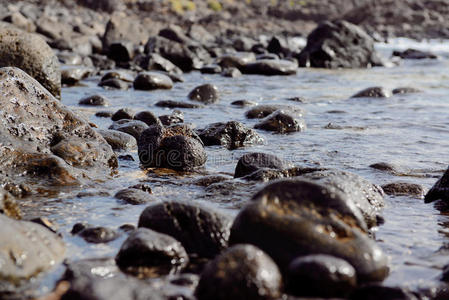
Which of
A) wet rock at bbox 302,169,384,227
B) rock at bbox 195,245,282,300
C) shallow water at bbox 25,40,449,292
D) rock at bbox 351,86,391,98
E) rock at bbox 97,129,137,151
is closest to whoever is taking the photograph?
rock at bbox 195,245,282,300

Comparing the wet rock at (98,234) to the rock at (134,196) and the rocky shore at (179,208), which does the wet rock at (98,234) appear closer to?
the rocky shore at (179,208)

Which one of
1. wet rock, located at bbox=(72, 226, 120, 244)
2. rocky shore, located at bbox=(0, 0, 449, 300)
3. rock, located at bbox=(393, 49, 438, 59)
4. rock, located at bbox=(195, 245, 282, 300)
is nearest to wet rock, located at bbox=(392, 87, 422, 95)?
rocky shore, located at bbox=(0, 0, 449, 300)

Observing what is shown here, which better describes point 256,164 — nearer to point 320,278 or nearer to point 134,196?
point 134,196

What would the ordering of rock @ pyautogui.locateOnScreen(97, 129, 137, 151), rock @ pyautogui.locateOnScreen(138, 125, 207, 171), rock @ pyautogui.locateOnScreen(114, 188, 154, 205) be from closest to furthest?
rock @ pyautogui.locateOnScreen(114, 188, 154, 205)
rock @ pyautogui.locateOnScreen(138, 125, 207, 171)
rock @ pyautogui.locateOnScreen(97, 129, 137, 151)

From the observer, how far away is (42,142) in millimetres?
4996

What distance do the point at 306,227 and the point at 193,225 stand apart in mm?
696

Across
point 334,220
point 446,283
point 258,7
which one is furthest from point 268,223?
point 258,7

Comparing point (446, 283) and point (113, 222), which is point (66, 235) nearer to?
point (113, 222)

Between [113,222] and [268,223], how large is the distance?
1223 mm

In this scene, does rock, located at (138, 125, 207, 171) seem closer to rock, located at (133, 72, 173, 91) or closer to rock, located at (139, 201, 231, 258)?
rock, located at (139, 201, 231, 258)

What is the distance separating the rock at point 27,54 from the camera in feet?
26.7

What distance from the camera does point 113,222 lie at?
3.76 m

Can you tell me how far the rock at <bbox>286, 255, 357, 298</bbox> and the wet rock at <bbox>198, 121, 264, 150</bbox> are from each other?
12.3ft

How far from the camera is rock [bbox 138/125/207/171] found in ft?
17.7
